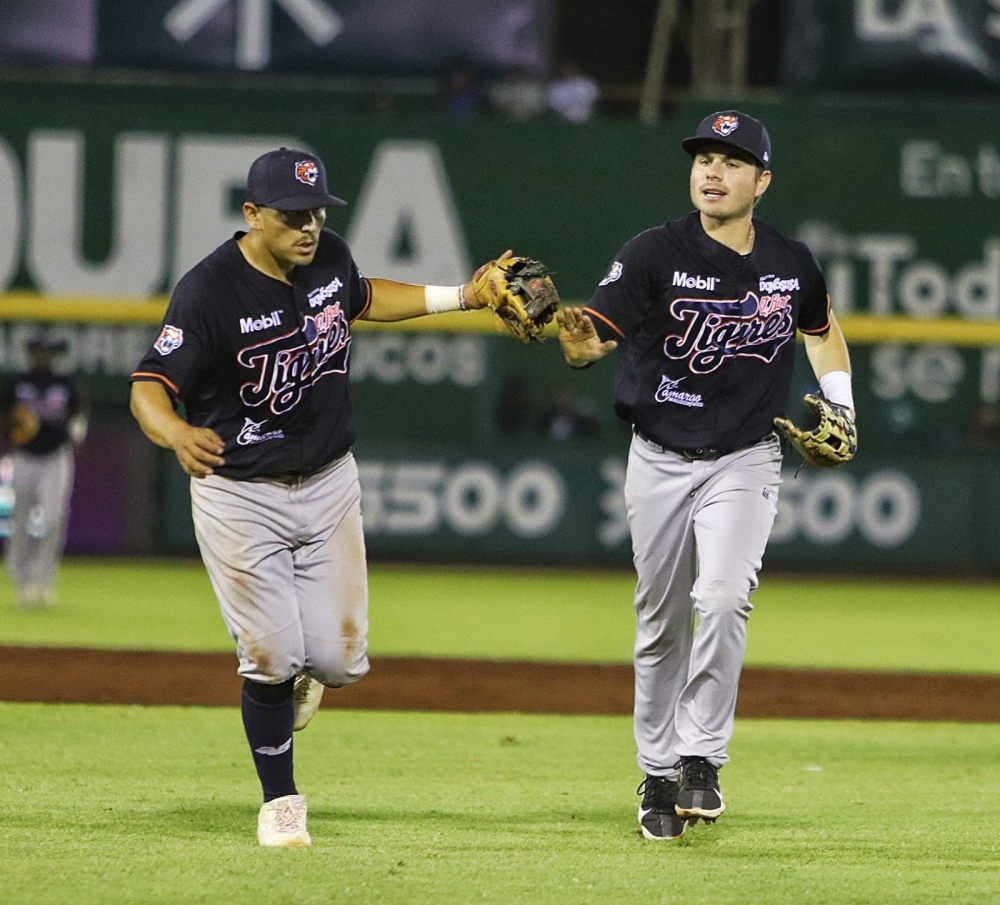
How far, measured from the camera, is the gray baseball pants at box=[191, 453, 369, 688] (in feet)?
17.0

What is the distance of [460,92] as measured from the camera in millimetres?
16391

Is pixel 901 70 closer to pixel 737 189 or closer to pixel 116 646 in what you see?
pixel 116 646

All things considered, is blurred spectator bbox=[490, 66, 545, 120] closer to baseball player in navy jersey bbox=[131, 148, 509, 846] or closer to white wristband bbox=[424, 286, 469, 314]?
white wristband bbox=[424, 286, 469, 314]

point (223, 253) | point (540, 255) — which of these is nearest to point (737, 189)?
point (223, 253)

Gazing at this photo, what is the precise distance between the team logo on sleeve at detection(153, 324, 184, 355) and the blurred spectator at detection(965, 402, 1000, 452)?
12.8m

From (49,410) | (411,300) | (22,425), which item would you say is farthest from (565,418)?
(411,300)

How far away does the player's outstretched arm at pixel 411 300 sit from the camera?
5.70m

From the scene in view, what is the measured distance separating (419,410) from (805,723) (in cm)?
871

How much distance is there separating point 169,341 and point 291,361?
350mm

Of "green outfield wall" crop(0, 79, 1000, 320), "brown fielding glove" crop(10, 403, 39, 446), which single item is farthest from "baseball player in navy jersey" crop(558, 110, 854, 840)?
"green outfield wall" crop(0, 79, 1000, 320)

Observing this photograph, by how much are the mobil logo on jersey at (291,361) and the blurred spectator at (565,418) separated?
1137 cm

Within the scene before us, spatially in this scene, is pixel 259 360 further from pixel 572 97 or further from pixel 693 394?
pixel 572 97

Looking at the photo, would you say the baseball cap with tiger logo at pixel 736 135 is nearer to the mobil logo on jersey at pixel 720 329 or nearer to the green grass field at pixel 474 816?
the mobil logo on jersey at pixel 720 329

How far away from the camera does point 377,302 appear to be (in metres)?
5.71
